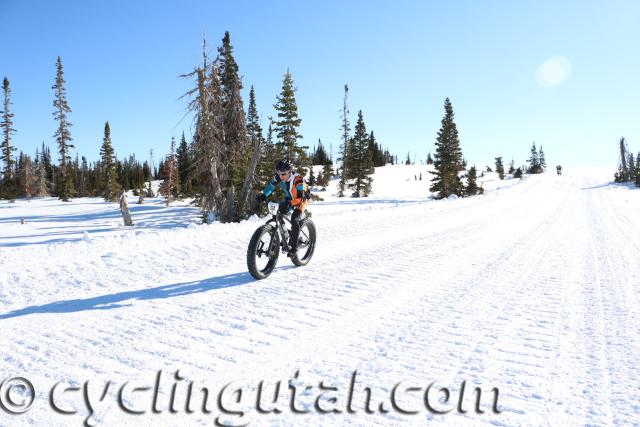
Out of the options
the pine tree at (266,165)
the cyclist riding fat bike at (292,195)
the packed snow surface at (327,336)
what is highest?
the pine tree at (266,165)

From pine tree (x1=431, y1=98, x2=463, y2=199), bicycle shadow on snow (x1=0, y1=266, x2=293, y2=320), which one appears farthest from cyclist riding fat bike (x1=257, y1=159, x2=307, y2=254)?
pine tree (x1=431, y1=98, x2=463, y2=199)

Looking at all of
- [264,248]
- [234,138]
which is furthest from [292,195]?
[234,138]

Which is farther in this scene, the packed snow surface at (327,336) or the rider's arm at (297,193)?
the rider's arm at (297,193)

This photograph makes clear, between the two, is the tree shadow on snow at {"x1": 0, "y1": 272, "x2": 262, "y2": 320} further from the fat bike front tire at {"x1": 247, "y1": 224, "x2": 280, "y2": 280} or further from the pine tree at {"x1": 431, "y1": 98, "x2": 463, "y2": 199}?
the pine tree at {"x1": 431, "y1": 98, "x2": 463, "y2": 199}

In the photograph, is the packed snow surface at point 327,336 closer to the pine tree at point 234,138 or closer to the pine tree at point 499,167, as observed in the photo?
the pine tree at point 234,138

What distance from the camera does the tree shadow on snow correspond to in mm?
4395

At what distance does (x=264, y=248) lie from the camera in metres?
6.18

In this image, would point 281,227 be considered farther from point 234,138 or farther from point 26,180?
point 26,180

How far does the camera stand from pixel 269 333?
11.9 feet

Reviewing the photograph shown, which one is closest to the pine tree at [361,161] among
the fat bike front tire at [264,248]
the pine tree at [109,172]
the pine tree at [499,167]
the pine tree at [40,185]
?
the pine tree at [109,172]

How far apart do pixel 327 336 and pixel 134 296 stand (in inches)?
114

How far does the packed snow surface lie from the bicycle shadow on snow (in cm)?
4

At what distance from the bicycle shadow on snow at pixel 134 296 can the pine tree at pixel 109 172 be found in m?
48.2

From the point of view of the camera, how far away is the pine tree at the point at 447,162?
38.4 m
